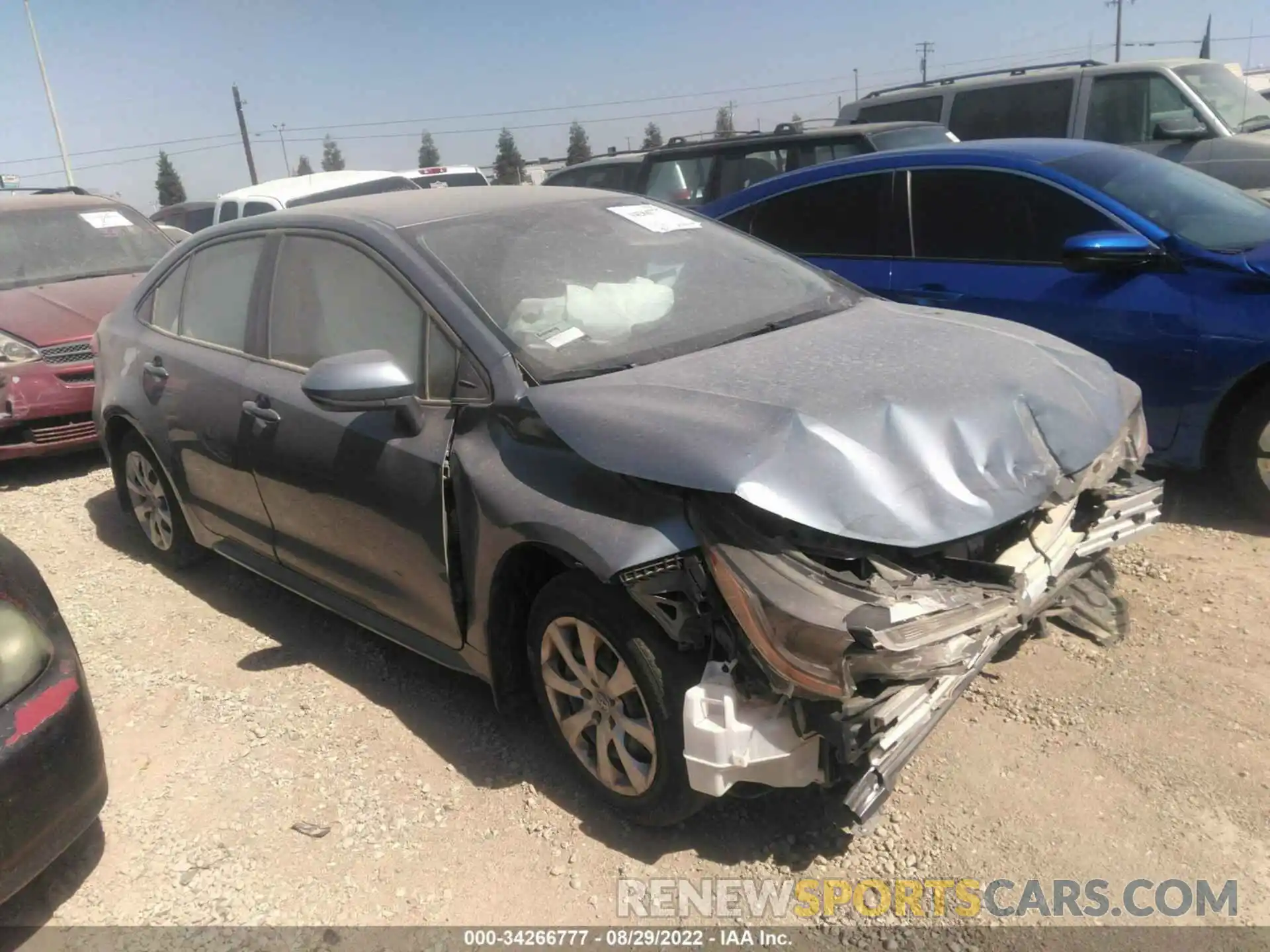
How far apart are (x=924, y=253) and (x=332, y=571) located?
10.9 ft

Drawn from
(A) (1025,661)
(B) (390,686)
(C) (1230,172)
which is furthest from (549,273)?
(C) (1230,172)

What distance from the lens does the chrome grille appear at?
6.30m

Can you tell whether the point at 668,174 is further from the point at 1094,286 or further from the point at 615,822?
the point at 615,822

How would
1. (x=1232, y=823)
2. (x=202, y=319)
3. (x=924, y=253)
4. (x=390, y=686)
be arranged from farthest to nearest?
(x=924, y=253) < (x=202, y=319) < (x=390, y=686) < (x=1232, y=823)

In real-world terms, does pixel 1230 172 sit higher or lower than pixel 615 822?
higher

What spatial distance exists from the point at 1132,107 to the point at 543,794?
9.29 m

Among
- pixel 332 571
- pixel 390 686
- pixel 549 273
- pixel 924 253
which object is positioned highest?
pixel 549 273

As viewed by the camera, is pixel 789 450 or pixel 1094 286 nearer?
pixel 789 450

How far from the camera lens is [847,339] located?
121 inches

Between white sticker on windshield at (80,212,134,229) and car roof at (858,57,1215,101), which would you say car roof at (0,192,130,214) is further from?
car roof at (858,57,1215,101)

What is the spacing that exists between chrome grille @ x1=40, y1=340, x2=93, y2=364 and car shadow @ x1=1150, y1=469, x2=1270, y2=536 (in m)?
6.25

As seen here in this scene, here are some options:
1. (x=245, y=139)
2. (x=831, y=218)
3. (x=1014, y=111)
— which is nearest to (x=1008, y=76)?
(x=1014, y=111)

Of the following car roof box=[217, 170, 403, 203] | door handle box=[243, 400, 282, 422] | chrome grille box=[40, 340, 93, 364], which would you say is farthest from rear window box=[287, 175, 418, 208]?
door handle box=[243, 400, 282, 422]

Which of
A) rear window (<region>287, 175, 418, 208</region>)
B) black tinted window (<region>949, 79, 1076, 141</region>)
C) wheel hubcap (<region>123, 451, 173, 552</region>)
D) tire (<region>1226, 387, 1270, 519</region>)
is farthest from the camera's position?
rear window (<region>287, 175, 418, 208</region>)
